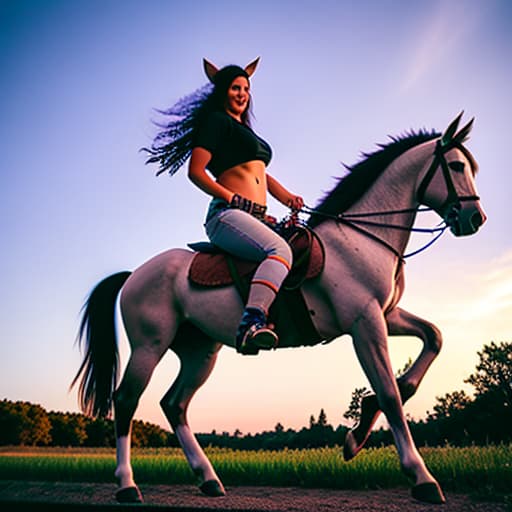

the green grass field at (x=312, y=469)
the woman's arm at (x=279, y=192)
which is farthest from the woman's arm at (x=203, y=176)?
the green grass field at (x=312, y=469)

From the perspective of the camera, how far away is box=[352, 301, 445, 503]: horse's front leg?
3.87 metres

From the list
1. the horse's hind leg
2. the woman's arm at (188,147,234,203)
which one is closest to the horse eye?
the woman's arm at (188,147,234,203)

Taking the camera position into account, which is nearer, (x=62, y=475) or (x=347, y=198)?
(x=347, y=198)

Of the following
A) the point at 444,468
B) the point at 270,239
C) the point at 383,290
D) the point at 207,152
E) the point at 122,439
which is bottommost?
the point at 444,468

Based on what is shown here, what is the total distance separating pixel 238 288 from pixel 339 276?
88cm

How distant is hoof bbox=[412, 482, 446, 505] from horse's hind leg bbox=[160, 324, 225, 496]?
81.8 inches

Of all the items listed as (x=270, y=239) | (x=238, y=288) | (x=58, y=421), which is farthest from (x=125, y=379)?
(x=58, y=421)

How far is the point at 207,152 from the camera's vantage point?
16.0 ft

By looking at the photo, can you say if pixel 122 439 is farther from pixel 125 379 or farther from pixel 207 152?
pixel 207 152

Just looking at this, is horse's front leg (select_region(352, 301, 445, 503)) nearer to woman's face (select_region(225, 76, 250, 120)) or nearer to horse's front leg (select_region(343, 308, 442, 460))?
horse's front leg (select_region(343, 308, 442, 460))

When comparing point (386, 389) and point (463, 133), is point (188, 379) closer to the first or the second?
point (386, 389)

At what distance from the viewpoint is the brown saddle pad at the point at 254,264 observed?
4.58 meters

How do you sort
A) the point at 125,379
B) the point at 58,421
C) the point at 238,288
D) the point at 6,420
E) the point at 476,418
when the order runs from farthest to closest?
the point at 58,421 < the point at 6,420 < the point at 476,418 < the point at 125,379 < the point at 238,288

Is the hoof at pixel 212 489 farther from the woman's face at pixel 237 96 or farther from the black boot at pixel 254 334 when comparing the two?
the woman's face at pixel 237 96
